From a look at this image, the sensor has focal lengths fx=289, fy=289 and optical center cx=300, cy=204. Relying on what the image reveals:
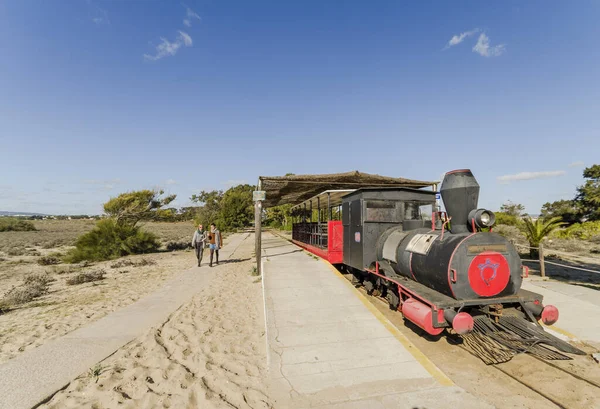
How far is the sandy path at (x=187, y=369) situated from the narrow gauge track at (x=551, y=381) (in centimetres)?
326

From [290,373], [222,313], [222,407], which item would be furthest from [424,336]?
[222,313]

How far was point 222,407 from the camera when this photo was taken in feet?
10.8

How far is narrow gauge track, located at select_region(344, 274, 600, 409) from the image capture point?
3.32 metres

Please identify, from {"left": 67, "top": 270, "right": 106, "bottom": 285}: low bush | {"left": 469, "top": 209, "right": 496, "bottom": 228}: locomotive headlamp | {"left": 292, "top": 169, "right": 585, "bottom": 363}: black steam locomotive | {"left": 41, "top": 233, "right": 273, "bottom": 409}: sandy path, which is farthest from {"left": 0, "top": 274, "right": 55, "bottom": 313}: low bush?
{"left": 469, "top": 209, "right": 496, "bottom": 228}: locomotive headlamp

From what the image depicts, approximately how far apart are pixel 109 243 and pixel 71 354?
45.4ft

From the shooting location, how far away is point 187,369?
13.5ft

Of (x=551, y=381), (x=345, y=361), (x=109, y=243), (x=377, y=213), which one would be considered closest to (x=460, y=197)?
(x=377, y=213)

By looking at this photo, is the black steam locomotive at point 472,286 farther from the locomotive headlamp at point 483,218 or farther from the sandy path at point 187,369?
the sandy path at point 187,369

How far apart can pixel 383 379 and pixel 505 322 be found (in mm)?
2303

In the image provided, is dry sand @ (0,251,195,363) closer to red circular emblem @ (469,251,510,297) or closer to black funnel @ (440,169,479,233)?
red circular emblem @ (469,251,510,297)

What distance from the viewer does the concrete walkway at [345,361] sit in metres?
3.32

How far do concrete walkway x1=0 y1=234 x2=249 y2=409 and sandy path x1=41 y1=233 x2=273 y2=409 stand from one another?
20 centimetres

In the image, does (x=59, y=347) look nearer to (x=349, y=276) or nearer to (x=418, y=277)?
(x=418, y=277)

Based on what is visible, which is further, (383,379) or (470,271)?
(470,271)
